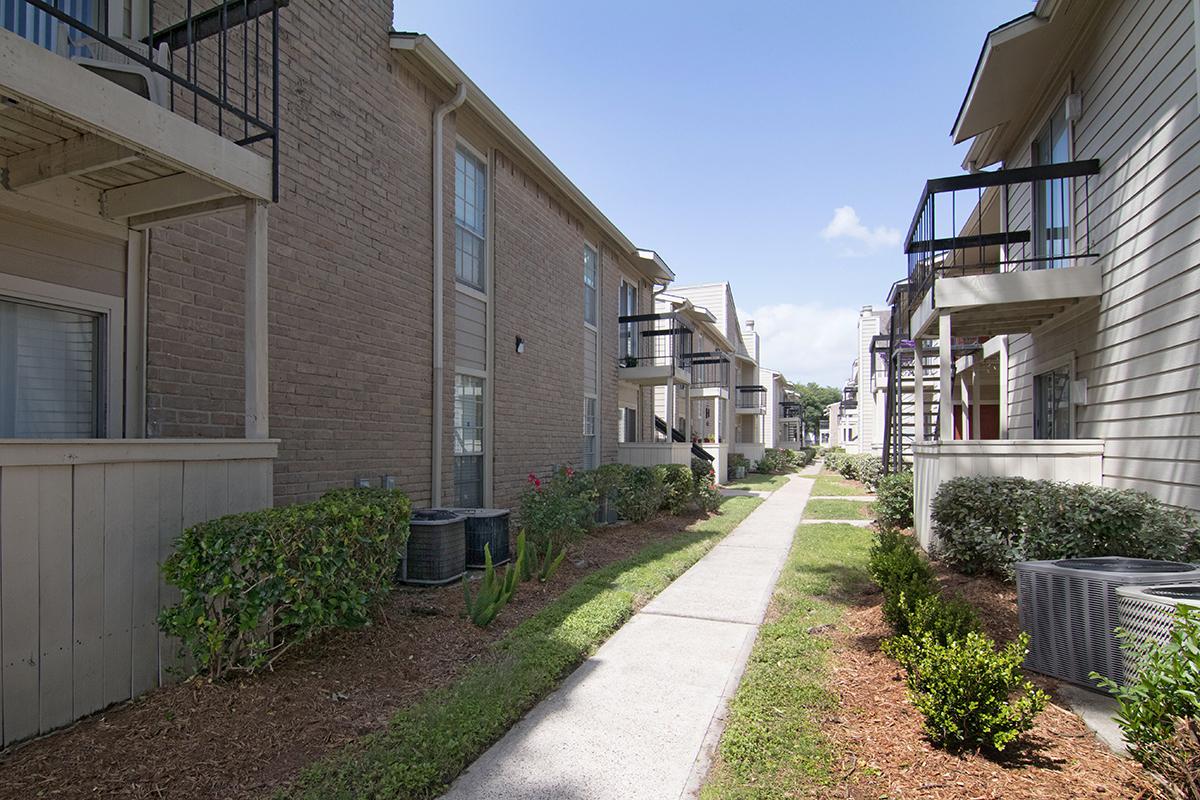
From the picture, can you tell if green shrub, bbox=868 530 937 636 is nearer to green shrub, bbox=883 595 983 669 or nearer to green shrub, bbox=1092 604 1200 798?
green shrub, bbox=883 595 983 669

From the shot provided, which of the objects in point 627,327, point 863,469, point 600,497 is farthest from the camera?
point 863,469

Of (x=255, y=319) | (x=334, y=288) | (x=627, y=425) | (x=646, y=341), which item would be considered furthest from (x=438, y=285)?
(x=646, y=341)

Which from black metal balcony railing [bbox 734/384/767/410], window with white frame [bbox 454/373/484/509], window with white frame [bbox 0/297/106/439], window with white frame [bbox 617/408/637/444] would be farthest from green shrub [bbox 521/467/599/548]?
black metal balcony railing [bbox 734/384/767/410]

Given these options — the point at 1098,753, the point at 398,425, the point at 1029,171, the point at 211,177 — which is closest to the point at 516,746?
the point at 1098,753

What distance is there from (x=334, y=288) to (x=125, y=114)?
3139 millimetres

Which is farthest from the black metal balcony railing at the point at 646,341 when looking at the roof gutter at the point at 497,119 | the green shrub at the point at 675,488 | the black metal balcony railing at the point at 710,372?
the black metal balcony railing at the point at 710,372

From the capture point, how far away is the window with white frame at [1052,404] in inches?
330

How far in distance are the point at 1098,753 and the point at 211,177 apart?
5.63 m

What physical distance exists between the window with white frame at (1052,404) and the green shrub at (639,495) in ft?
19.4

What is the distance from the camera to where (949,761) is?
3154 mm

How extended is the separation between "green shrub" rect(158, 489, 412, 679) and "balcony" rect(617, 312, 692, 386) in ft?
37.7

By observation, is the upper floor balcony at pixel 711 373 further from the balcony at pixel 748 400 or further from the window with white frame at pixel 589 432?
the balcony at pixel 748 400

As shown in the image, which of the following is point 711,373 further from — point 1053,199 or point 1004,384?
point 1053,199

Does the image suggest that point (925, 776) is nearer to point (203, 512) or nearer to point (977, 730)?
point (977, 730)
